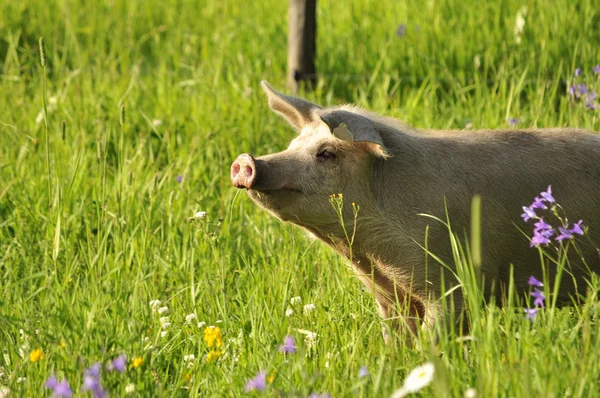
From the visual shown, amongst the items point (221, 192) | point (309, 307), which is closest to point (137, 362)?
point (309, 307)

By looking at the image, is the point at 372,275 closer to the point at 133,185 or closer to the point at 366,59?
the point at 133,185

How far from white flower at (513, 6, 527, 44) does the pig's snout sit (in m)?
3.41

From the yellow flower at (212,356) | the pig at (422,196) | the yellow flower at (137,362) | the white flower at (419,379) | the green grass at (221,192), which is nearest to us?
the white flower at (419,379)

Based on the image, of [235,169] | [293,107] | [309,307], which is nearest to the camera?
[309,307]

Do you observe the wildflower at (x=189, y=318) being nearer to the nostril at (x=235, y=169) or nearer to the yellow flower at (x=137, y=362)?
the nostril at (x=235, y=169)

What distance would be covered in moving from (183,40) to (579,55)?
10.5ft

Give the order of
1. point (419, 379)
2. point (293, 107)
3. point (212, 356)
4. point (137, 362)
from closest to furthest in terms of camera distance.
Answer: point (419, 379) < point (137, 362) < point (212, 356) < point (293, 107)

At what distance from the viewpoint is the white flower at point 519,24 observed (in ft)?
21.0

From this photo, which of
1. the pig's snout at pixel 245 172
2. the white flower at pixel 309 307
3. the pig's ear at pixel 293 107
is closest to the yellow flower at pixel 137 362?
the white flower at pixel 309 307

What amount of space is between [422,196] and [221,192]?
57.6 inches

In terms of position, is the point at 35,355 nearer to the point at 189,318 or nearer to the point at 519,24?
the point at 189,318

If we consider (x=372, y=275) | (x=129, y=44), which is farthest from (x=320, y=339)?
(x=129, y=44)

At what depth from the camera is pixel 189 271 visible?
411 cm

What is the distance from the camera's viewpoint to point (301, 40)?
6508mm
